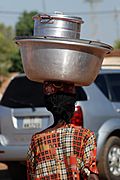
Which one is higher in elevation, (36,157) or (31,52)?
(31,52)

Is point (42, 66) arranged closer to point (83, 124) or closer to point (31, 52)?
point (31, 52)

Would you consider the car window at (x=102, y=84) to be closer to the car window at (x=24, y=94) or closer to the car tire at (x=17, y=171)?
the car window at (x=24, y=94)

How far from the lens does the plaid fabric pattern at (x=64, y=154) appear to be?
3.30m

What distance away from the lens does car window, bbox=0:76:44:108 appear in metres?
8.27

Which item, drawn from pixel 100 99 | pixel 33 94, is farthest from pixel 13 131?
pixel 100 99

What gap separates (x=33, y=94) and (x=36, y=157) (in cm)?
502

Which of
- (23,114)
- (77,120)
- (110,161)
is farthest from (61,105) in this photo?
(110,161)

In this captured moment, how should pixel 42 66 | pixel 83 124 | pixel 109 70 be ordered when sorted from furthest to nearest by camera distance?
pixel 109 70
pixel 83 124
pixel 42 66

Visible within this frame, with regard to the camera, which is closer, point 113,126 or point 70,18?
point 70,18

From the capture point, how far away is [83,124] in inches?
306

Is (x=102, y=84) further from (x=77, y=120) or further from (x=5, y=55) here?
(x=5, y=55)

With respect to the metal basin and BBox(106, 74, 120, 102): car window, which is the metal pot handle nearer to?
the metal basin

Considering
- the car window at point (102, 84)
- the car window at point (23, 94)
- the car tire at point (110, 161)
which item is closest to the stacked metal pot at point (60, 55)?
the car window at point (23, 94)

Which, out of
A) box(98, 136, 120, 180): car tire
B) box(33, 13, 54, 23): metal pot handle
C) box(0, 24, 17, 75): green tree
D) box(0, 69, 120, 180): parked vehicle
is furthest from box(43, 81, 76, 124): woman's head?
box(0, 24, 17, 75): green tree
